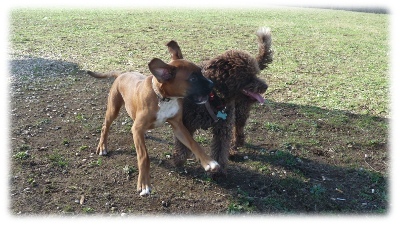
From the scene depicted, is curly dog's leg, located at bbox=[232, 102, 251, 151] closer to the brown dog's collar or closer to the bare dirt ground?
the bare dirt ground

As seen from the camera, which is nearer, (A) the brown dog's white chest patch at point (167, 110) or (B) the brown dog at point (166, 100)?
(B) the brown dog at point (166, 100)

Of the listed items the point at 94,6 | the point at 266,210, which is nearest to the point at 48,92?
the point at 266,210

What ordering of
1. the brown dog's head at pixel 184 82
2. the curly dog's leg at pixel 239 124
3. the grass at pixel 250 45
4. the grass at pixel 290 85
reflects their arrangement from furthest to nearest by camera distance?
the grass at pixel 250 45 → the curly dog's leg at pixel 239 124 → the grass at pixel 290 85 → the brown dog's head at pixel 184 82

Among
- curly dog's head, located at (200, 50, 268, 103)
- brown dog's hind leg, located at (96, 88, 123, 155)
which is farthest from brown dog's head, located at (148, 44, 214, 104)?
brown dog's hind leg, located at (96, 88, 123, 155)

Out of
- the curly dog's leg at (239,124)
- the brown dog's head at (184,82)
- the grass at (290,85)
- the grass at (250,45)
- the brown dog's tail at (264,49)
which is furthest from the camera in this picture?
the grass at (250,45)

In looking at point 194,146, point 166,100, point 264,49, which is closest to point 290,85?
point 264,49

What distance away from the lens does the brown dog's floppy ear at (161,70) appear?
3.83m

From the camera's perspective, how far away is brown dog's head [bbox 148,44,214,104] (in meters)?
3.93

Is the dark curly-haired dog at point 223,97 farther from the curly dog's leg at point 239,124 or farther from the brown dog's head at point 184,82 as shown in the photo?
the brown dog's head at point 184,82

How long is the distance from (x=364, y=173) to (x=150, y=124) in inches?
97.8

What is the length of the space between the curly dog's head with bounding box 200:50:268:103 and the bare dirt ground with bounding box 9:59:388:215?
0.95 m

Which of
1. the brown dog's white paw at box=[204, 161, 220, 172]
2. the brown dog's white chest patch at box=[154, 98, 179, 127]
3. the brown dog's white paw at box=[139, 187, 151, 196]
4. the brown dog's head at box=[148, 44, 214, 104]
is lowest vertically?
the brown dog's white paw at box=[139, 187, 151, 196]

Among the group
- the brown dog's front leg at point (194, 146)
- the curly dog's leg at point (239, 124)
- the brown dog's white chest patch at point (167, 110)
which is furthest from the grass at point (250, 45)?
the brown dog's white chest patch at point (167, 110)

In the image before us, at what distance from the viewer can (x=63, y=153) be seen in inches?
198
